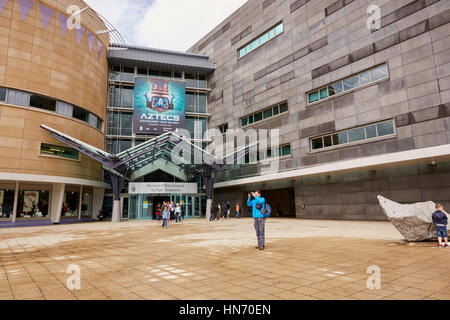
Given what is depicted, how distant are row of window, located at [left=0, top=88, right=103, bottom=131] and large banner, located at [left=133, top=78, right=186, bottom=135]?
6.48m

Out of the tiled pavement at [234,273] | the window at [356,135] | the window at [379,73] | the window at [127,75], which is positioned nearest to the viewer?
the tiled pavement at [234,273]

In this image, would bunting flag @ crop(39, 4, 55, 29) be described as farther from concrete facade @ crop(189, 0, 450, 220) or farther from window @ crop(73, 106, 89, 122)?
concrete facade @ crop(189, 0, 450, 220)

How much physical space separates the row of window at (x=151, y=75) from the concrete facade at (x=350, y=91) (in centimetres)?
877

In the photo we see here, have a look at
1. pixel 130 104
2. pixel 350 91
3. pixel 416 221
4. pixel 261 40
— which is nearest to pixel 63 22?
pixel 130 104

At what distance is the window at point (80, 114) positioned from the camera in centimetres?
2867

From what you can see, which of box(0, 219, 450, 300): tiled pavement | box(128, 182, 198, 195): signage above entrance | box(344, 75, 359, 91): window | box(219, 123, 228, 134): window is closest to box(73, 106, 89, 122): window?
box(128, 182, 198, 195): signage above entrance

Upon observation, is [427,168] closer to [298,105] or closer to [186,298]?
[298,105]

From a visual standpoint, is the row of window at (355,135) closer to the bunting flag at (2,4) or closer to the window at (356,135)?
the window at (356,135)

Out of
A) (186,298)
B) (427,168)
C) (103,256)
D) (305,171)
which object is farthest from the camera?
(305,171)

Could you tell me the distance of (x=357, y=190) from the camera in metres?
22.3

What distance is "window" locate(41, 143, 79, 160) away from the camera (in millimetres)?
25487

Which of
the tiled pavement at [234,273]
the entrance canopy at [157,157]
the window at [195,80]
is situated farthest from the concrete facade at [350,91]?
the tiled pavement at [234,273]

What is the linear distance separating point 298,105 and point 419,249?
20.7m
